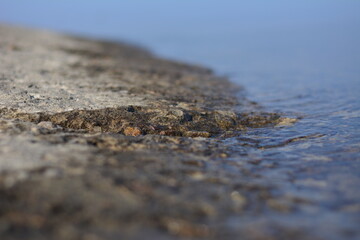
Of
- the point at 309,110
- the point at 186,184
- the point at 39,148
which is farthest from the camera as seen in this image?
the point at 309,110

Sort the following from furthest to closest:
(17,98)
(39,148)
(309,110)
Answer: (309,110), (17,98), (39,148)

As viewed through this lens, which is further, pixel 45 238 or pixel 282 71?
pixel 282 71

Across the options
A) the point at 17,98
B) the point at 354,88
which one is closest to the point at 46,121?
the point at 17,98

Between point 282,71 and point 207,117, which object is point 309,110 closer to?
point 207,117

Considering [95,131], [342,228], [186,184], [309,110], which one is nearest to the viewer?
[342,228]

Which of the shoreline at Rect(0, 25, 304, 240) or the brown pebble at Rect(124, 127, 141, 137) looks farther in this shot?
the brown pebble at Rect(124, 127, 141, 137)

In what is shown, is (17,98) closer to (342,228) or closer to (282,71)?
(342,228)

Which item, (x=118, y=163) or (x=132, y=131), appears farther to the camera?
(x=132, y=131)

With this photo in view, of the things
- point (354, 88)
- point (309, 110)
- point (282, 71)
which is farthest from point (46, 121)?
point (282, 71)

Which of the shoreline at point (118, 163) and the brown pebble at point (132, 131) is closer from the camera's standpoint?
the shoreline at point (118, 163)
